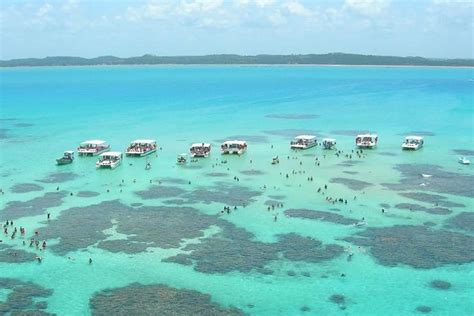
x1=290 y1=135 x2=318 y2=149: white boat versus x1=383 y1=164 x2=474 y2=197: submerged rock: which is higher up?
x1=290 y1=135 x2=318 y2=149: white boat

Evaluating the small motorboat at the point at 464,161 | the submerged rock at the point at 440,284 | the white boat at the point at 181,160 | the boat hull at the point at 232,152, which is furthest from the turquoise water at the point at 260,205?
the small motorboat at the point at 464,161

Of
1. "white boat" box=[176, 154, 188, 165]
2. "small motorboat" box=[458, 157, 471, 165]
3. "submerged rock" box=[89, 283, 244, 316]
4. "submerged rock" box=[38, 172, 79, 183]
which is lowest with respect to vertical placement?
"submerged rock" box=[89, 283, 244, 316]

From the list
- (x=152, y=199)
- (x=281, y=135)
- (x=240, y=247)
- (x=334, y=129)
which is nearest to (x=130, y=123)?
(x=281, y=135)

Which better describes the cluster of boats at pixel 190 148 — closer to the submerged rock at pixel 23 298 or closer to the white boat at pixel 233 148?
the white boat at pixel 233 148

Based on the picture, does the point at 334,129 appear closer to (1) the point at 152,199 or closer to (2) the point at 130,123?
(2) the point at 130,123

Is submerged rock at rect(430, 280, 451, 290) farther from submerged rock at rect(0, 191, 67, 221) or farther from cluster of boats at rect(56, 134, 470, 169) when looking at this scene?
cluster of boats at rect(56, 134, 470, 169)

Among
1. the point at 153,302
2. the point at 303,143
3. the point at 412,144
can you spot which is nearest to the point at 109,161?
the point at 303,143

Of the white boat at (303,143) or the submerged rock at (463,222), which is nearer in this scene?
the submerged rock at (463,222)

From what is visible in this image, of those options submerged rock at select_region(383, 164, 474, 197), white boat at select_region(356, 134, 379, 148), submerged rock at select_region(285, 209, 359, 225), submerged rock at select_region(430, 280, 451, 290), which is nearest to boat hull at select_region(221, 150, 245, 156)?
white boat at select_region(356, 134, 379, 148)
